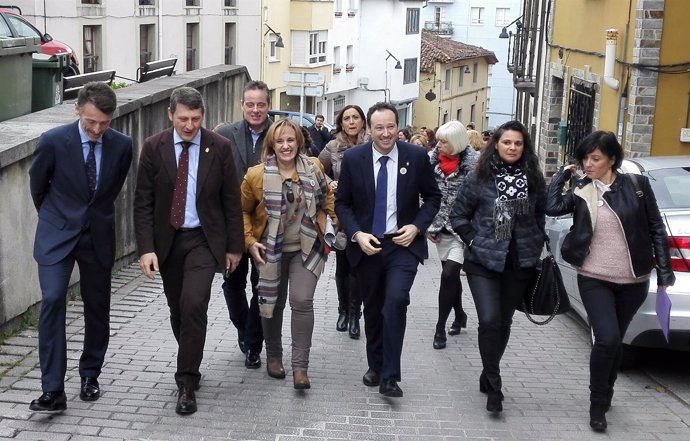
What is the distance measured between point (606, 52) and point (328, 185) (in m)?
9.83

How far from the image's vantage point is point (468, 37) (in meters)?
78.6

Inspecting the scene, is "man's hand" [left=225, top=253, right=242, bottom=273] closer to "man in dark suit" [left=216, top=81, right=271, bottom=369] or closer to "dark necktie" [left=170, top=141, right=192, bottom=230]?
"dark necktie" [left=170, top=141, right=192, bottom=230]

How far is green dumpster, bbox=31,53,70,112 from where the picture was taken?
15.0m

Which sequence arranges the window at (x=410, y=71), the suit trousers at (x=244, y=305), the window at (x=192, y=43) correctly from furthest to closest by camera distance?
the window at (x=410, y=71), the window at (x=192, y=43), the suit trousers at (x=244, y=305)

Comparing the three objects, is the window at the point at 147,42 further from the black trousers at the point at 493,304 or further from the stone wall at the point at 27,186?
the black trousers at the point at 493,304

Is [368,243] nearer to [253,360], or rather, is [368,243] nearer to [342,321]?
[253,360]

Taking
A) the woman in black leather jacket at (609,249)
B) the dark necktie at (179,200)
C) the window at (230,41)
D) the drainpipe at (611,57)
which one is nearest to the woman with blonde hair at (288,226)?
the dark necktie at (179,200)

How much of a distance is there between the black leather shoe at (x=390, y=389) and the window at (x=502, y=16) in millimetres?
72783

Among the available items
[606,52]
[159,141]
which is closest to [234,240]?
[159,141]

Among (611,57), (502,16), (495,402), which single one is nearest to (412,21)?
(502,16)

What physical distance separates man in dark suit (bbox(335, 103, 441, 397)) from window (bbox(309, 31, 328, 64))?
45369 mm

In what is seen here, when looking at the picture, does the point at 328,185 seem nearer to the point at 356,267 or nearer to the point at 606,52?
the point at 356,267

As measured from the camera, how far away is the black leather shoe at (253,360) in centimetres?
702

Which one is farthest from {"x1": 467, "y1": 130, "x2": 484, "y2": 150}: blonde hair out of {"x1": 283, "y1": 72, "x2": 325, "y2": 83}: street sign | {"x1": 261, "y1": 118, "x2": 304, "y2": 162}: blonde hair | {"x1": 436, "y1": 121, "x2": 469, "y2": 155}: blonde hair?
{"x1": 283, "y1": 72, "x2": 325, "y2": 83}: street sign
